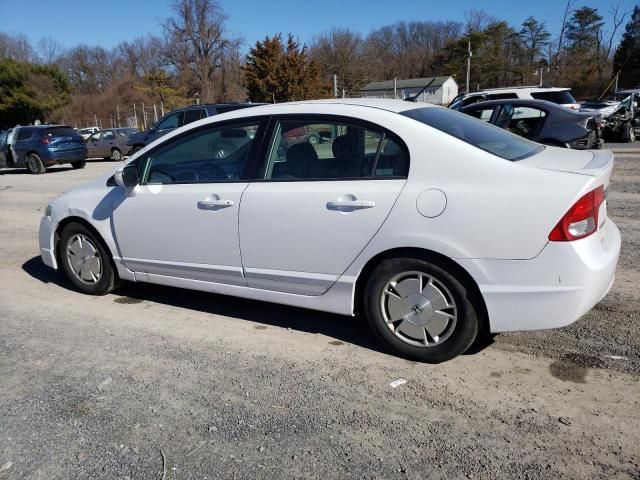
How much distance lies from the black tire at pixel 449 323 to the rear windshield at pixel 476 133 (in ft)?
2.67

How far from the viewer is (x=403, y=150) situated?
3379mm

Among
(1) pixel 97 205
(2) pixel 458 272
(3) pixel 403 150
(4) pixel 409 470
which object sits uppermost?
(3) pixel 403 150

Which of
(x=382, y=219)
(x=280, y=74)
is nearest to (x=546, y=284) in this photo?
(x=382, y=219)

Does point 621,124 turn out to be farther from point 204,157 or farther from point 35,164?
point 35,164

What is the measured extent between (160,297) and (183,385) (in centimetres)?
184

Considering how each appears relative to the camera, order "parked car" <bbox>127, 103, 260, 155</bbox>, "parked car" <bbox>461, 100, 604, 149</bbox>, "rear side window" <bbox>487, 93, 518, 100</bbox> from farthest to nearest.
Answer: "rear side window" <bbox>487, 93, 518, 100</bbox> → "parked car" <bbox>127, 103, 260, 155</bbox> → "parked car" <bbox>461, 100, 604, 149</bbox>

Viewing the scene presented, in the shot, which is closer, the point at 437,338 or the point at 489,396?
the point at 489,396

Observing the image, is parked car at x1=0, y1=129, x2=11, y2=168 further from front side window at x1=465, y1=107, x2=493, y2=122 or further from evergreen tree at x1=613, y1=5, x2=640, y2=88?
evergreen tree at x1=613, y1=5, x2=640, y2=88

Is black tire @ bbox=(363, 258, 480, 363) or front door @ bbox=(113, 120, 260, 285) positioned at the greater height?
front door @ bbox=(113, 120, 260, 285)

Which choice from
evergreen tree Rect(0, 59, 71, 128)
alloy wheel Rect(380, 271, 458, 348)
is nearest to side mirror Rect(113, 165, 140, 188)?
alloy wheel Rect(380, 271, 458, 348)

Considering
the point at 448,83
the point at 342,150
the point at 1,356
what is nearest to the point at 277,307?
the point at 342,150

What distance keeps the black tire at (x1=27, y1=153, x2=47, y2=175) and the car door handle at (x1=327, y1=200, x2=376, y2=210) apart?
58.3ft

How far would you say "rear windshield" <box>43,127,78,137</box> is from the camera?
732 inches

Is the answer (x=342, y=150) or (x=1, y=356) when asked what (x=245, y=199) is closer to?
(x=342, y=150)
